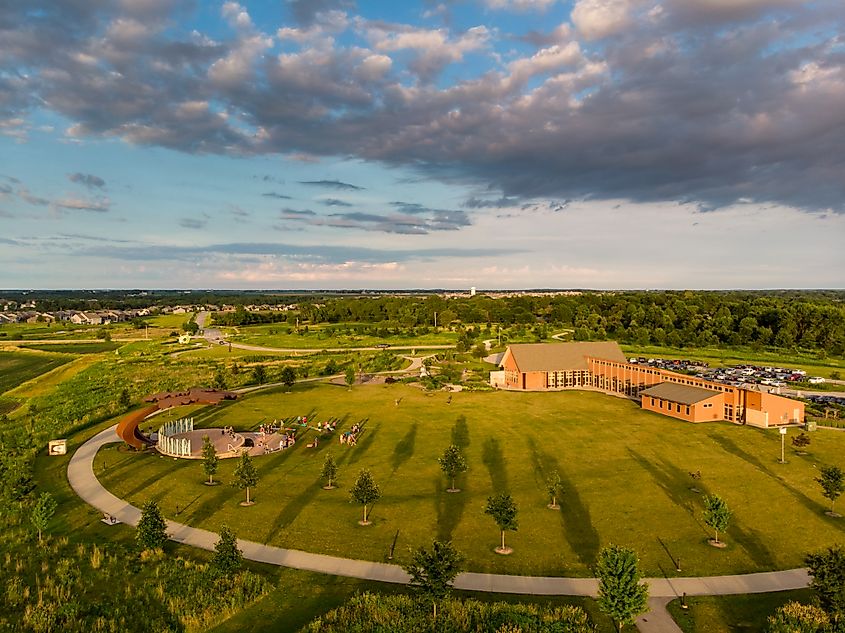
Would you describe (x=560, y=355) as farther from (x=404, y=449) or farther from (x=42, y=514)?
(x=42, y=514)

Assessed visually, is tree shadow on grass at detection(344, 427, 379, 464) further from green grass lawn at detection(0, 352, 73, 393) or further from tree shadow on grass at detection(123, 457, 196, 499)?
green grass lawn at detection(0, 352, 73, 393)

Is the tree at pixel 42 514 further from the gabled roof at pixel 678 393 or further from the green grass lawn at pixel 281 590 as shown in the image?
the gabled roof at pixel 678 393

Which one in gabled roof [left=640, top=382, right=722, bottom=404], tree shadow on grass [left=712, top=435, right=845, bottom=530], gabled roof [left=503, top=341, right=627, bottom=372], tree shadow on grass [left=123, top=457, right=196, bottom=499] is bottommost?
tree shadow on grass [left=712, top=435, right=845, bottom=530]

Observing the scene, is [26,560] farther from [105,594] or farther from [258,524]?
[258,524]

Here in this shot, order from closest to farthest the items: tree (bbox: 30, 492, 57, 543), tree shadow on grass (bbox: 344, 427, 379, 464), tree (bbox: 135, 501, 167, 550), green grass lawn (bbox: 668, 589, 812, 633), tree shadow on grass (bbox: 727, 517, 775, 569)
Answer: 1. green grass lawn (bbox: 668, 589, 812, 633)
2. tree (bbox: 135, 501, 167, 550)
3. tree shadow on grass (bbox: 727, 517, 775, 569)
4. tree (bbox: 30, 492, 57, 543)
5. tree shadow on grass (bbox: 344, 427, 379, 464)

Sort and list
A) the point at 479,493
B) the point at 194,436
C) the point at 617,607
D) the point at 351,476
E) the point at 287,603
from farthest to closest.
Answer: the point at 194,436
the point at 351,476
the point at 479,493
the point at 287,603
the point at 617,607

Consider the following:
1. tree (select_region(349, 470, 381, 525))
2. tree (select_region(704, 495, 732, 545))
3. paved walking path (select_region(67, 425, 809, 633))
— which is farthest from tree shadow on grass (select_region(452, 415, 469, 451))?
tree (select_region(704, 495, 732, 545))

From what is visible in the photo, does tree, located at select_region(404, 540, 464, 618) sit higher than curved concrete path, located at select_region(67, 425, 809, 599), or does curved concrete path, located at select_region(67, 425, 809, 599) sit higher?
tree, located at select_region(404, 540, 464, 618)

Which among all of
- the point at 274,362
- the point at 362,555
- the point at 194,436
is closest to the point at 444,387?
the point at 194,436
